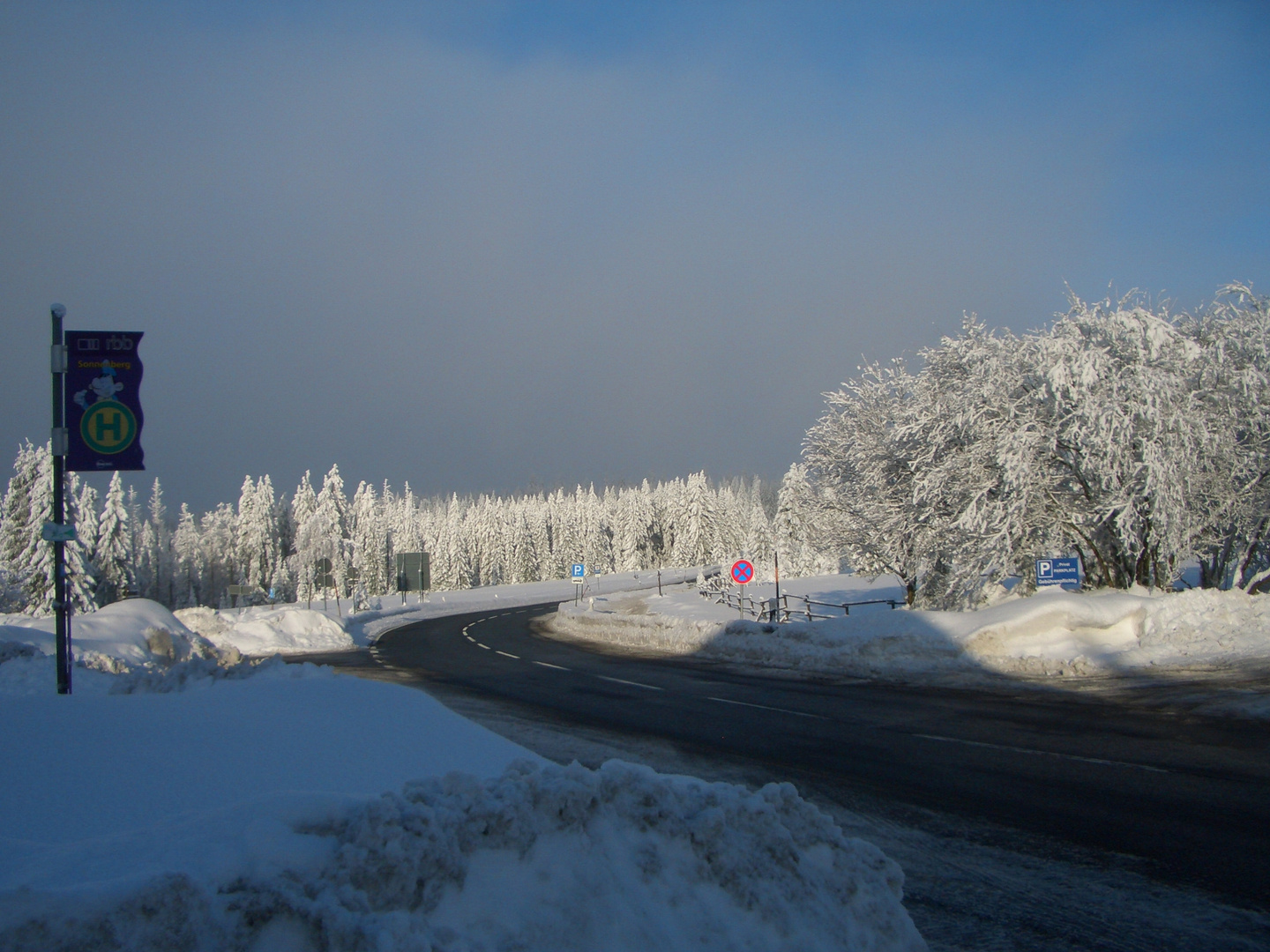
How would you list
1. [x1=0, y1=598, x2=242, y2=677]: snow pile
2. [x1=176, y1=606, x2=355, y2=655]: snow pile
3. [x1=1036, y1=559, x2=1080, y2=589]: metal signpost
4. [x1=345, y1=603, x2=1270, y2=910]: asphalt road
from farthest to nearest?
[x1=176, y1=606, x2=355, y2=655]: snow pile < [x1=1036, y1=559, x2=1080, y2=589]: metal signpost < [x1=0, y1=598, x2=242, y2=677]: snow pile < [x1=345, y1=603, x2=1270, y2=910]: asphalt road

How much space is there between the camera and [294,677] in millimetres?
9227

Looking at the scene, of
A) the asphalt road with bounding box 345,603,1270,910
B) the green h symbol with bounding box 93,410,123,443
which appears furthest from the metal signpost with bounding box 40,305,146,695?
the asphalt road with bounding box 345,603,1270,910

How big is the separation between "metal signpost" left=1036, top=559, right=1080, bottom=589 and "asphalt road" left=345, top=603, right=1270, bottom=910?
579cm

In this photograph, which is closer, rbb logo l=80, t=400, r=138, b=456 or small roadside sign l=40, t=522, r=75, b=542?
small roadside sign l=40, t=522, r=75, b=542

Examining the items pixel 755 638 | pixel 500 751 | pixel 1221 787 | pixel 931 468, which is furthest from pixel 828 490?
pixel 500 751

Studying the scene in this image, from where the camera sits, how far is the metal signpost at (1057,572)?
19.4 meters

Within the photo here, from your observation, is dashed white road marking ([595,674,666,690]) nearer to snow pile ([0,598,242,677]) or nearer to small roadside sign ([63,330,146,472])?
snow pile ([0,598,242,677])

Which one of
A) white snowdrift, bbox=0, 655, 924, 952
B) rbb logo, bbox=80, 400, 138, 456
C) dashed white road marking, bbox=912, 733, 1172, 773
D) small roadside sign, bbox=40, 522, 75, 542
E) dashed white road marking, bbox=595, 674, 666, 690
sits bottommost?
dashed white road marking, bbox=595, 674, 666, 690

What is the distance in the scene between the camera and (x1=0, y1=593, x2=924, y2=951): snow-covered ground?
3072mm

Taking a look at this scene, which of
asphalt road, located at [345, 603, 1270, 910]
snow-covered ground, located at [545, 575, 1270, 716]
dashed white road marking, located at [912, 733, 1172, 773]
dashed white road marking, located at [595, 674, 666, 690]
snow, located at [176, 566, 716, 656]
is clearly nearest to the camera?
asphalt road, located at [345, 603, 1270, 910]

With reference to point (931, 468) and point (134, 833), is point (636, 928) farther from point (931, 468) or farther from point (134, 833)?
point (931, 468)

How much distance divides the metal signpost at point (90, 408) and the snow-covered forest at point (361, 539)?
58.0 metres

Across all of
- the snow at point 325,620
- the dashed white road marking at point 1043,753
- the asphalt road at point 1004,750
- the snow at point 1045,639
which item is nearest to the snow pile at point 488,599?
the snow at point 325,620

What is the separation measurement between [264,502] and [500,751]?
104 metres
